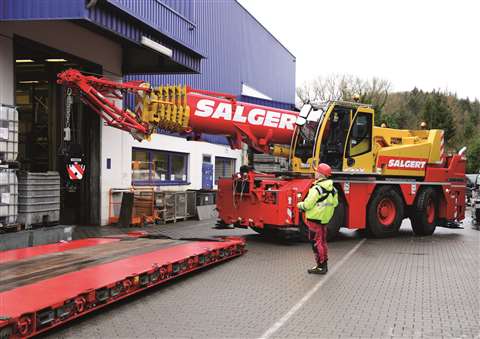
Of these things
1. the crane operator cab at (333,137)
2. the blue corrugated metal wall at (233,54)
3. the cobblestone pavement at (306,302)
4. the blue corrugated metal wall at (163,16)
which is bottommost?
the cobblestone pavement at (306,302)

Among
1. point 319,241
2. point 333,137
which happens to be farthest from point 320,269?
point 333,137

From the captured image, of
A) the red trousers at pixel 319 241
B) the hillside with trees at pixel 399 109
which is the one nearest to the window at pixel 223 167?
the red trousers at pixel 319 241

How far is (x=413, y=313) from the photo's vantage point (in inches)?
249

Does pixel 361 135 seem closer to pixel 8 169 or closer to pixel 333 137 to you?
pixel 333 137

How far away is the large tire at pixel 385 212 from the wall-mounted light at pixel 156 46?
6.38 m

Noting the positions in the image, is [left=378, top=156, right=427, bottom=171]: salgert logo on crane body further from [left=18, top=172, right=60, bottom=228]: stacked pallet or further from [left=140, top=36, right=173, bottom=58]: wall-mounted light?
[left=18, top=172, right=60, bottom=228]: stacked pallet

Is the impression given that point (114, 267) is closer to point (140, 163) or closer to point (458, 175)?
point (140, 163)

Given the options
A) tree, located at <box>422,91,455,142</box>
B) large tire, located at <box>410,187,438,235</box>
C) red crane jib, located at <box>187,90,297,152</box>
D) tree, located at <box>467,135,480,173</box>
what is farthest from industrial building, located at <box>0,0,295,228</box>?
tree, located at <box>422,91,455,142</box>

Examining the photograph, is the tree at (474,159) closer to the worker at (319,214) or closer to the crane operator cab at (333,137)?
the crane operator cab at (333,137)

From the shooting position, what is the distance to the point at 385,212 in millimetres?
13594

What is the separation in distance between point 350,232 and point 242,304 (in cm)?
861

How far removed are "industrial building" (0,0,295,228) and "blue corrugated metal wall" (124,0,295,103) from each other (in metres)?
0.13

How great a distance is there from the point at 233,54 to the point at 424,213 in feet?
46.3

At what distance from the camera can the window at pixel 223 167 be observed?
2380cm
